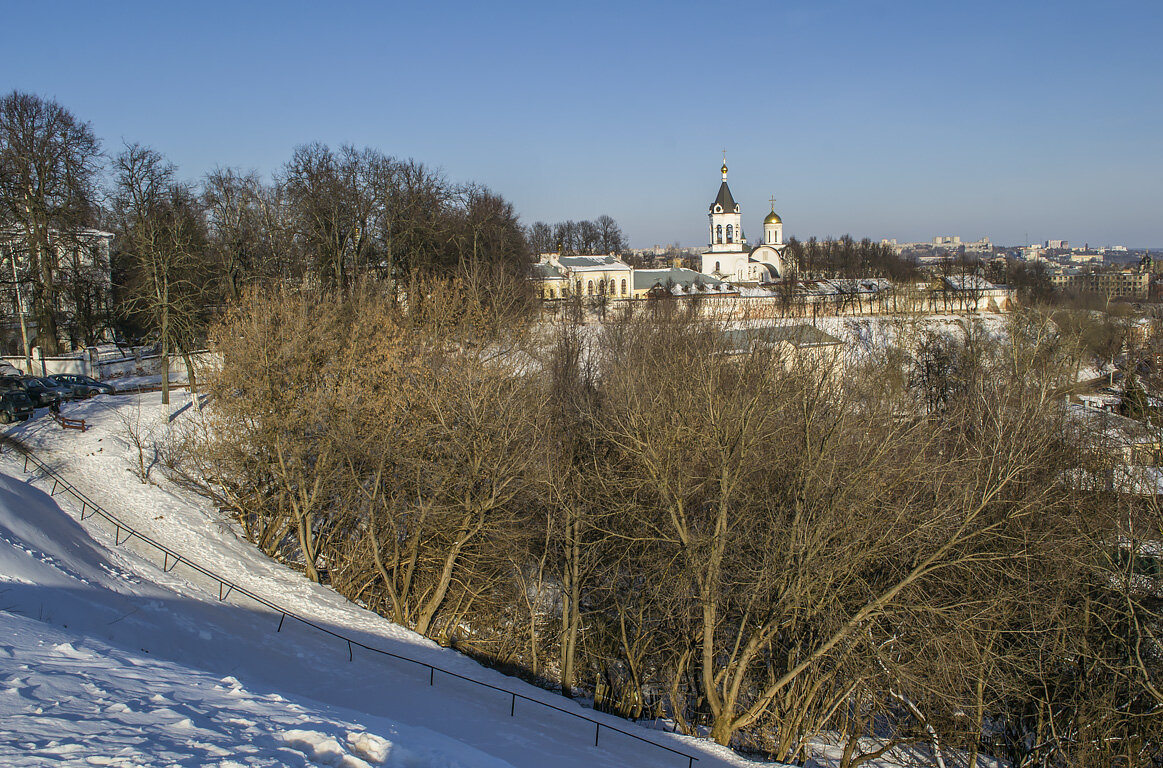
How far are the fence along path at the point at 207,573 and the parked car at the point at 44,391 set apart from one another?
4.89m

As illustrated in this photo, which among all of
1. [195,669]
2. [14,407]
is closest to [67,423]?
[14,407]

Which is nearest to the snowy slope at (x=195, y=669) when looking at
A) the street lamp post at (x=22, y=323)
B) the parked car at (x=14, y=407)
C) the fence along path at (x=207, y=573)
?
the fence along path at (x=207, y=573)

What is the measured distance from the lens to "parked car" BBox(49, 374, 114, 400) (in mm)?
27297

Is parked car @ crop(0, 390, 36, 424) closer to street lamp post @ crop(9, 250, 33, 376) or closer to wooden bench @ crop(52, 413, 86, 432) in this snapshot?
wooden bench @ crop(52, 413, 86, 432)

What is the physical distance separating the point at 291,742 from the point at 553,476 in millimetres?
8707

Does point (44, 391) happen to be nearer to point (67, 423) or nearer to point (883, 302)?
point (67, 423)

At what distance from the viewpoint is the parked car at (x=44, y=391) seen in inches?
963

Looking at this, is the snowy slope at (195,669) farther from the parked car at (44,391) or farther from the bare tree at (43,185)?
the bare tree at (43,185)

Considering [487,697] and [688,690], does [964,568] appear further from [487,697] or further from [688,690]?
[487,697]

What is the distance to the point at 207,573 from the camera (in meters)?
14.8

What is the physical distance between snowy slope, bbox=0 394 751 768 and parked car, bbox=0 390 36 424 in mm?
2204

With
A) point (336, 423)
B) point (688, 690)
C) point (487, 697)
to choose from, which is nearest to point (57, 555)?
point (336, 423)

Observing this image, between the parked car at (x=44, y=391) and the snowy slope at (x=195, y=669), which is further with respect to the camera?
the parked car at (x=44, y=391)

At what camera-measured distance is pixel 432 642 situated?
51.9 ft
